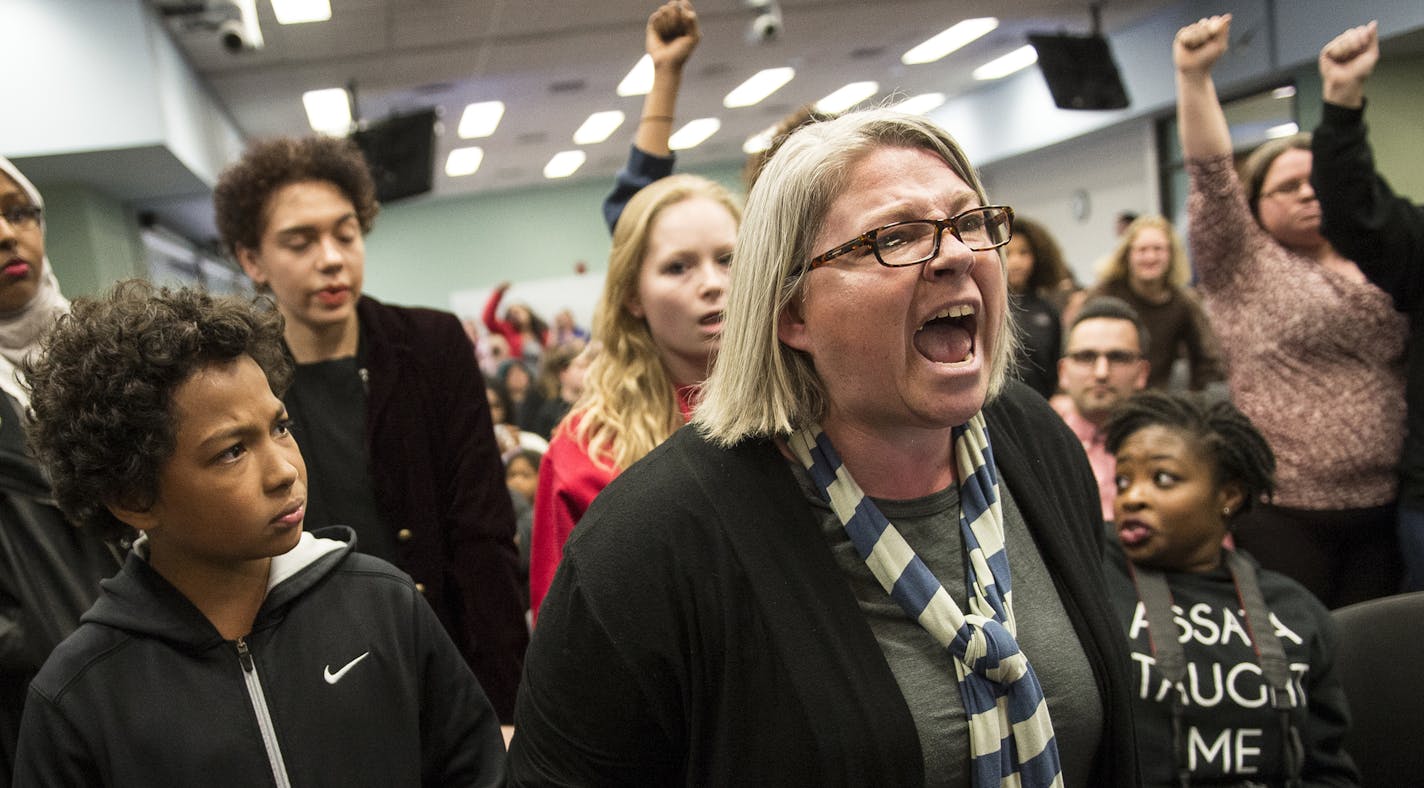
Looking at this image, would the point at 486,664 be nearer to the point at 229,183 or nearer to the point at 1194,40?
the point at 229,183

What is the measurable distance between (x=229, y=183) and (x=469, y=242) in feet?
47.4

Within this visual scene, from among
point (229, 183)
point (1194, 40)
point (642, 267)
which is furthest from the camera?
point (1194, 40)

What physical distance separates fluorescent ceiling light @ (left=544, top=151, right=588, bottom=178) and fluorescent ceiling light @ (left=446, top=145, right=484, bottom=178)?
991mm

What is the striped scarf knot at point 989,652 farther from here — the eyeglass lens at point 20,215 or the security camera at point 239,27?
the security camera at point 239,27

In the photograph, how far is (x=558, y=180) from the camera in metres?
15.6

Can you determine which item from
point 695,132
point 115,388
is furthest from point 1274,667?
point 695,132

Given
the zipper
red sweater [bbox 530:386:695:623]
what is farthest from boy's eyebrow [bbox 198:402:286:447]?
red sweater [bbox 530:386:695:623]

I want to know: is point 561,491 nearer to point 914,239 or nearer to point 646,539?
point 646,539

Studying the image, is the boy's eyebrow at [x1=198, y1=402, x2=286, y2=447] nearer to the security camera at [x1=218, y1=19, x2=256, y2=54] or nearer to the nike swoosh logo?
the nike swoosh logo

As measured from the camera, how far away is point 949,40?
31.2 ft

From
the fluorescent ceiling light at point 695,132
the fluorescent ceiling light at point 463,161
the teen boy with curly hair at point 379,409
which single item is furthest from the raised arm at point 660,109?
the fluorescent ceiling light at point 463,161

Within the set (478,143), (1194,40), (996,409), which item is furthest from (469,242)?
(996,409)

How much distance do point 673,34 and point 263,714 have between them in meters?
1.52

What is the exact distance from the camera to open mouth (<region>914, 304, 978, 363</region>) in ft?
3.86
